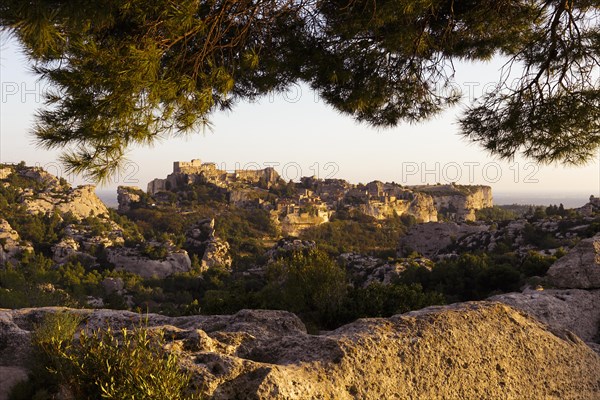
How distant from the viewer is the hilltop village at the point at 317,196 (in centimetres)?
8094

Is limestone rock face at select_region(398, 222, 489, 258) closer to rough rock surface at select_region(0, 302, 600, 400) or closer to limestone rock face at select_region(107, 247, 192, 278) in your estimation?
limestone rock face at select_region(107, 247, 192, 278)

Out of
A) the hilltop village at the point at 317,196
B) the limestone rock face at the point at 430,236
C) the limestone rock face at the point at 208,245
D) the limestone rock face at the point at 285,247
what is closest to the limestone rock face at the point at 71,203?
the limestone rock face at the point at 208,245

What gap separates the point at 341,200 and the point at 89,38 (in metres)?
91.3

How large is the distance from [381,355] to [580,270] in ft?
23.7

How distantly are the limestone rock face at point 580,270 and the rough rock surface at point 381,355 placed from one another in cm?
422

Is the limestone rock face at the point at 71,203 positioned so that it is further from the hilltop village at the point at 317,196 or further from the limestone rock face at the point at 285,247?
the limestone rock face at the point at 285,247

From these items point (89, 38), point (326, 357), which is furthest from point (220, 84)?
point (326, 357)

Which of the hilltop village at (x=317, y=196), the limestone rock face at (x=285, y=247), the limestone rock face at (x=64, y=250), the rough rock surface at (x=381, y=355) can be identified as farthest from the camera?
the hilltop village at (x=317, y=196)

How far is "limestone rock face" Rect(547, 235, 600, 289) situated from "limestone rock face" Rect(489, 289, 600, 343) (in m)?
0.40

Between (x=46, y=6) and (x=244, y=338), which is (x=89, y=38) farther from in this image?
(x=244, y=338)

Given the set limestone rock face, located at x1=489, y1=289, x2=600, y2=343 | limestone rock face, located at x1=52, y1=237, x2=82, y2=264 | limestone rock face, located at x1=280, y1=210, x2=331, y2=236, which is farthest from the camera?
limestone rock face, located at x1=280, y1=210, x2=331, y2=236

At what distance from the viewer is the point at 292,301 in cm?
886

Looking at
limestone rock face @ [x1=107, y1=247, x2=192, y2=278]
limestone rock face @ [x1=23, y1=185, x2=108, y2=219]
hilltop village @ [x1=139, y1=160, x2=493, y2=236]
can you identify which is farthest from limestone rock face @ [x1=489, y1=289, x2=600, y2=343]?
hilltop village @ [x1=139, y1=160, x2=493, y2=236]

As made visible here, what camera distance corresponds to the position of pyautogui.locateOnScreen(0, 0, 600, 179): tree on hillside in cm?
492
